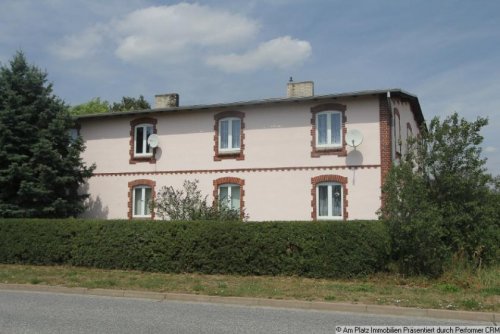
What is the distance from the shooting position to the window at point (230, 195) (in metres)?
21.1

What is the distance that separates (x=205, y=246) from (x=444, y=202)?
21.8 ft

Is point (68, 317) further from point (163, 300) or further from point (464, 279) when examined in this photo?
point (464, 279)

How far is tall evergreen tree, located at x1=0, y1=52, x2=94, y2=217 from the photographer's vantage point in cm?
2002

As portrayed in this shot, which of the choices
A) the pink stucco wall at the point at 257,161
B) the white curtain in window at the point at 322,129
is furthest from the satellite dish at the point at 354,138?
the white curtain in window at the point at 322,129

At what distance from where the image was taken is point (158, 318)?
8891 millimetres

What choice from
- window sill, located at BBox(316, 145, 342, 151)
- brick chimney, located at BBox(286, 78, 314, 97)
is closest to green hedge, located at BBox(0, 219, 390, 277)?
window sill, located at BBox(316, 145, 342, 151)

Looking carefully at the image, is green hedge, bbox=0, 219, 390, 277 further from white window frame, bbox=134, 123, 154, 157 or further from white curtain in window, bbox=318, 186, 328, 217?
white window frame, bbox=134, 123, 154, 157

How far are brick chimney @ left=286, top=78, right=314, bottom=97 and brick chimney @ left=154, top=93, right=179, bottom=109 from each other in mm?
5794

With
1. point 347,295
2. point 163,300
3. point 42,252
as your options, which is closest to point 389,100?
point 347,295

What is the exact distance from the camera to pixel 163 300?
11297mm

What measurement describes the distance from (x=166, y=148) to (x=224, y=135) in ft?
8.97

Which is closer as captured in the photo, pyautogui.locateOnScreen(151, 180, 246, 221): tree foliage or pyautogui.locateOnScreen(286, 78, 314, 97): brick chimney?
pyautogui.locateOnScreen(151, 180, 246, 221): tree foliage

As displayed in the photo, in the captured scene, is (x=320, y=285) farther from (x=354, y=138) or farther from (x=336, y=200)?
(x=354, y=138)

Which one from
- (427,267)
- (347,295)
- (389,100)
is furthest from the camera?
(389,100)
